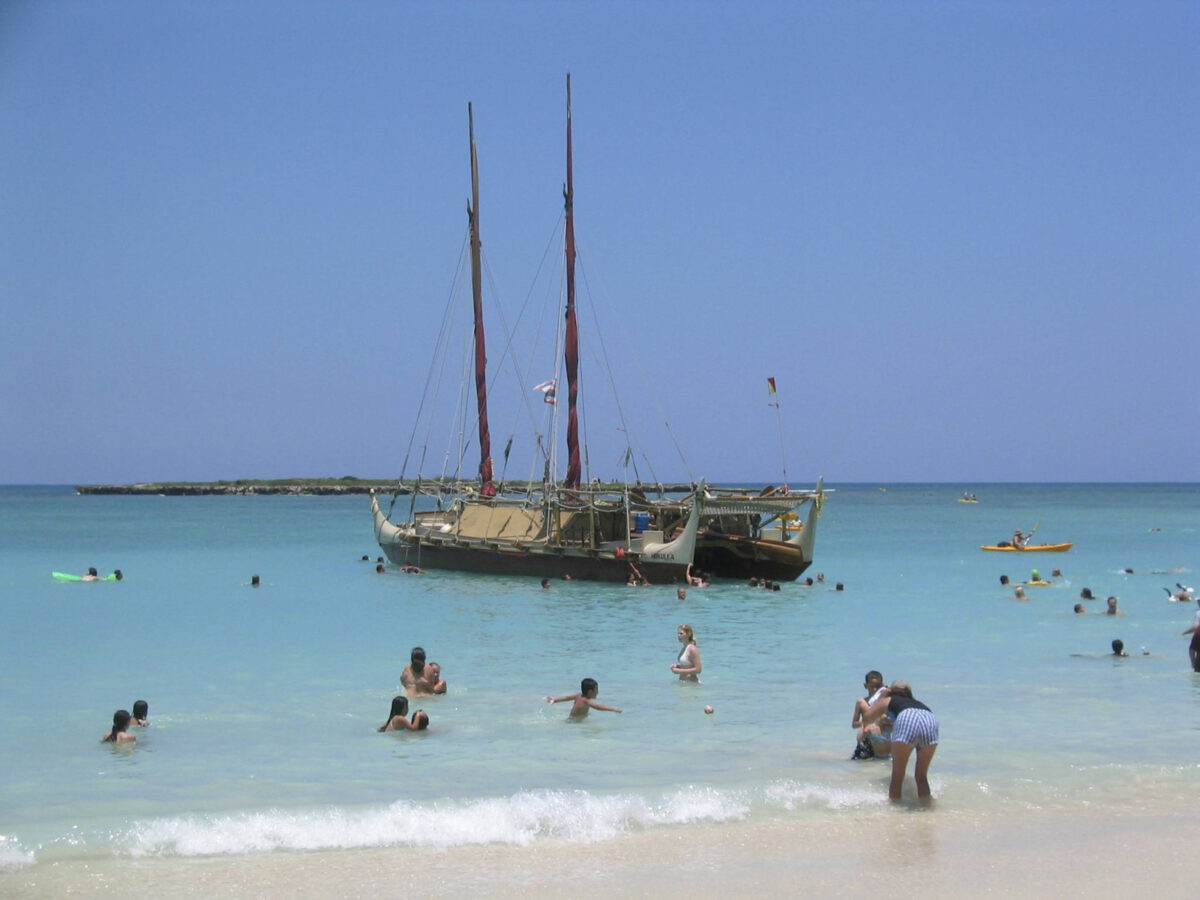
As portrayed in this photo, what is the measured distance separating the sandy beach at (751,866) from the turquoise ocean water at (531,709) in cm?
38

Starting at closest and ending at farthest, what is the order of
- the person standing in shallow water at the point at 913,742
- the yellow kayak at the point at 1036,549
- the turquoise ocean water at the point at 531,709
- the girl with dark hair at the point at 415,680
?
the person standing in shallow water at the point at 913,742
the turquoise ocean water at the point at 531,709
the girl with dark hair at the point at 415,680
the yellow kayak at the point at 1036,549

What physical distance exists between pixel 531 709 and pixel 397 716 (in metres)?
2.30

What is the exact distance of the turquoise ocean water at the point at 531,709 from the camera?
38.4ft

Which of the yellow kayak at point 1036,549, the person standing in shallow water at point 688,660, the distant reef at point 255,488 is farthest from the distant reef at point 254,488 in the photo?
the person standing in shallow water at point 688,660

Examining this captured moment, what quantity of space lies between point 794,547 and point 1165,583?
12572 mm

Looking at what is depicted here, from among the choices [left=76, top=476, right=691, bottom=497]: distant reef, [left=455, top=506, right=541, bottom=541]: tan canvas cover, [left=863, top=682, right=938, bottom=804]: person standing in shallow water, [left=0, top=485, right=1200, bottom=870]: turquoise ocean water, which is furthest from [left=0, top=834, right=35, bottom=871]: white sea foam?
[left=76, top=476, right=691, bottom=497]: distant reef

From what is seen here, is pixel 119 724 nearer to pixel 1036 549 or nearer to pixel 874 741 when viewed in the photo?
pixel 874 741

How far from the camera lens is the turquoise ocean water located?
11711mm

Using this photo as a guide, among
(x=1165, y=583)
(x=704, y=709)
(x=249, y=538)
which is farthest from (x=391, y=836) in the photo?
(x=249, y=538)

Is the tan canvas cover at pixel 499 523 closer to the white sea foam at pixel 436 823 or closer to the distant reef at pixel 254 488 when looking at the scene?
the white sea foam at pixel 436 823

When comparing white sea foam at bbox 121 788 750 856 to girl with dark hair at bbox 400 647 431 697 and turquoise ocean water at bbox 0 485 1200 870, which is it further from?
girl with dark hair at bbox 400 647 431 697

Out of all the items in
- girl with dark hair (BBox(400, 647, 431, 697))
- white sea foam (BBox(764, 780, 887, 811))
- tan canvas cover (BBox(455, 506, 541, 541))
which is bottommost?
white sea foam (BBox(764, 780, 887, 811))

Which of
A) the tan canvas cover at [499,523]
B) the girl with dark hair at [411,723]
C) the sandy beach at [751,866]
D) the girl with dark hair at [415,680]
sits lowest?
the sandy beach at [751,866]

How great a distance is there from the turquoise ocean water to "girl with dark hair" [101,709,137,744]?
0.76 feet
